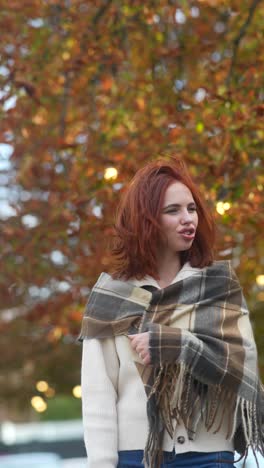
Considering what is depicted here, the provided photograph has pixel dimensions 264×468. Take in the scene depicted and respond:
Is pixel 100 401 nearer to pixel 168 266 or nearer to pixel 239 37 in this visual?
pixel 168 266

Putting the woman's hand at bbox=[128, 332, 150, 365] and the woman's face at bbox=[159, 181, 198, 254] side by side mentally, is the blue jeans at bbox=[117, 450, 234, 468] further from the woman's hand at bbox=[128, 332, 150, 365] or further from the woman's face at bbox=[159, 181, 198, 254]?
the woman's face at bbox=[159, 181, 198, 254]

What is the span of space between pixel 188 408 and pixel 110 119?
5.97 meters

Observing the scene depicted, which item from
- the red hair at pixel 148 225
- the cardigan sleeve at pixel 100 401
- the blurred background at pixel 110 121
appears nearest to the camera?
the cardigan sleeve at pixel 100 401

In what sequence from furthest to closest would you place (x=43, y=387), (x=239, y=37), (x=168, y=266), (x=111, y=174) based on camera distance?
(x=43, y=387), (x=239, y=37), (x=111, y=174), (x=168, y=266)

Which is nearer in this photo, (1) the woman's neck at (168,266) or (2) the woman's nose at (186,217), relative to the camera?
(2) the woman's nose at (186,217)

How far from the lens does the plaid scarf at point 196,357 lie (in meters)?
3.87

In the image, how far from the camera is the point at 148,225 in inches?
161

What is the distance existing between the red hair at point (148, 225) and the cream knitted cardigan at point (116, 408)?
63 mm

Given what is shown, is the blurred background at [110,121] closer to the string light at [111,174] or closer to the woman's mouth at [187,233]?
the string light at [111,174]

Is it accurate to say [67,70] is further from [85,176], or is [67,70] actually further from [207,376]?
[207,376]

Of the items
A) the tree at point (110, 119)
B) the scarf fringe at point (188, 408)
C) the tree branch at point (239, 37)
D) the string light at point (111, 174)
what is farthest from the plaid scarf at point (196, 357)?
the tree branch at point (239, 37)

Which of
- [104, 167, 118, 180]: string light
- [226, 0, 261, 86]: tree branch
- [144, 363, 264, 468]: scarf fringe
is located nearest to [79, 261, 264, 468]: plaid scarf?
[144, 363, 264, 468]: scarf fringe

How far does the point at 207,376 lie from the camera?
3.87m

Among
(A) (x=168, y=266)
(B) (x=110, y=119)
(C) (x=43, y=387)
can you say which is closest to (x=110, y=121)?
(B) (x=110, y=119)
